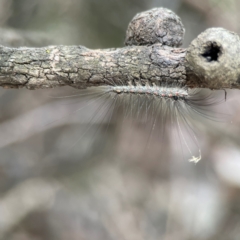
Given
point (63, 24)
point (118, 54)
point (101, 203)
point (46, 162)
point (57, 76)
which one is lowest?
point (101, 203)

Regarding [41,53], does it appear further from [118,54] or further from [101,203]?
[101,203]

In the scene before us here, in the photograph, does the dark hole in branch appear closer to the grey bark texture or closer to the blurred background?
the grey bark texture

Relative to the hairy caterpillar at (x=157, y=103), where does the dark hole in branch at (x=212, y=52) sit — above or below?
below

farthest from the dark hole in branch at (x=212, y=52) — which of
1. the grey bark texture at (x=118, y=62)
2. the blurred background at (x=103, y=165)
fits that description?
the blurred background at (x=103, y=165)

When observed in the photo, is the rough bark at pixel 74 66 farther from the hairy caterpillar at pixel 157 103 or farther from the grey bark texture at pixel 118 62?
the hairy caterpillar at pixel 157 103

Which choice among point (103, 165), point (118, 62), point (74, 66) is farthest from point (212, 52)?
point (103, 165)

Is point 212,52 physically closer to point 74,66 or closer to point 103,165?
point 74,66

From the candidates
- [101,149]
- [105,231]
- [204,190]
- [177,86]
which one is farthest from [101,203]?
[177,86]
